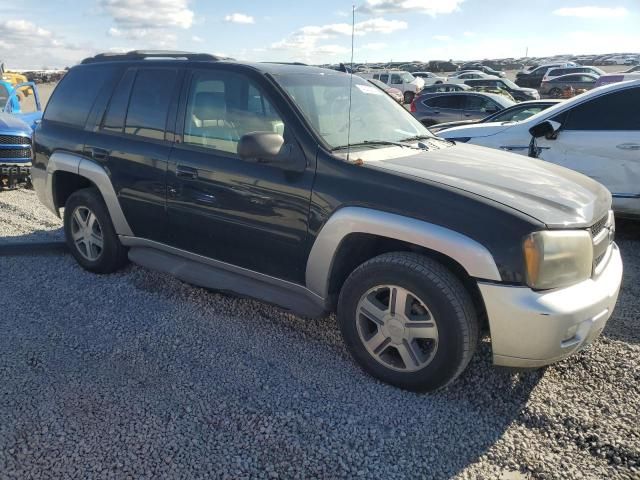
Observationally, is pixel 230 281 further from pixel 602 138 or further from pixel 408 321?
pixel 602 138

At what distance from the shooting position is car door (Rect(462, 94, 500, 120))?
14281mm

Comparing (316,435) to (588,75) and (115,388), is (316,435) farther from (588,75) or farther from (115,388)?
(588,75)

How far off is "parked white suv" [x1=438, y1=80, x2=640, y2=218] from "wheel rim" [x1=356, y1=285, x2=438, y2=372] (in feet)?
11.5

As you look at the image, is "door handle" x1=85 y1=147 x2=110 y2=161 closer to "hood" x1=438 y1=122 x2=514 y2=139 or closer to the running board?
the running board

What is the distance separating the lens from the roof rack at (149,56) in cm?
399

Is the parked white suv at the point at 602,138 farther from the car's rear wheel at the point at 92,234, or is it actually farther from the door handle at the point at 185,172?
the car's rear wheel at the point at 92,234

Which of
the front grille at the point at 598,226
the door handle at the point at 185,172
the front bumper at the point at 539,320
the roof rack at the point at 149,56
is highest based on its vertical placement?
the roof rack at the point at 149,56

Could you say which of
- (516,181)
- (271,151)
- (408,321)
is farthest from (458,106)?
(408,321)

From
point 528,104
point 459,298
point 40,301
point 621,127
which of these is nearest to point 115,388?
point 40,301

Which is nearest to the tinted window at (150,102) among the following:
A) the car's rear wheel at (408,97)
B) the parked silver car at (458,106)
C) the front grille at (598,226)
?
the front grille at (598,226)

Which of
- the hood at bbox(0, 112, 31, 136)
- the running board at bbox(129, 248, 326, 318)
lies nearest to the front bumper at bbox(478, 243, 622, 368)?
the running board at bbox(129, 248, 326, 318)

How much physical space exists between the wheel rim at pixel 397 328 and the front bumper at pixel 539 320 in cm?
34

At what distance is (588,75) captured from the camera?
26.8m

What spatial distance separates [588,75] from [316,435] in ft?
96.3
